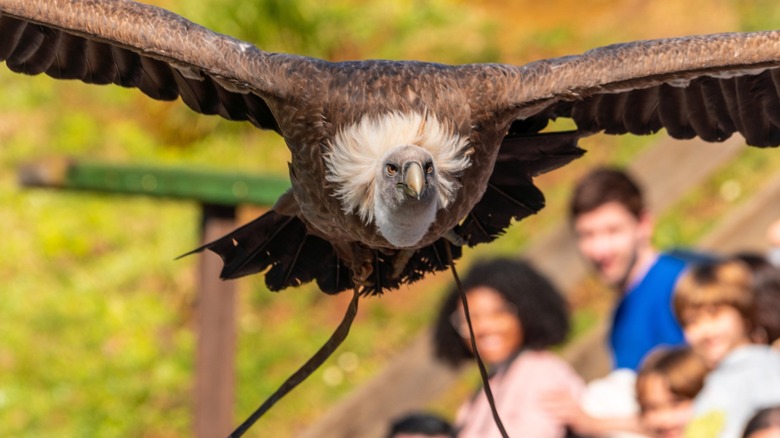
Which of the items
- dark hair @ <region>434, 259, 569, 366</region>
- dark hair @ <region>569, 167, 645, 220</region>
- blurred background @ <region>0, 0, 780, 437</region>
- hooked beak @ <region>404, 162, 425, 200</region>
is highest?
blurred background @ <region>0, 0, 780, 437</region>

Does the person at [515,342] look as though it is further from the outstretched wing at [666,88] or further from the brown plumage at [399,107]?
the outstretched wing at [666,88]

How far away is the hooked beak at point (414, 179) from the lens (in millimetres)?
3670

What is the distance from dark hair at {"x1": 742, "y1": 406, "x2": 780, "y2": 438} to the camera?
13.0ft

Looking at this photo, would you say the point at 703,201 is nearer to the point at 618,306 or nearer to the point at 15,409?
the point at 618,306

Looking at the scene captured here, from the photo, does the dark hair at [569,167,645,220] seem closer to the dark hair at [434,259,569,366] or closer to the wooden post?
the dark hair at [434,259,569,366]

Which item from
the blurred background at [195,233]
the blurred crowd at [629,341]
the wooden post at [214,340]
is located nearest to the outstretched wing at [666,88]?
the blurred crowd at [629,341]

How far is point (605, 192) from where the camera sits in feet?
18.0

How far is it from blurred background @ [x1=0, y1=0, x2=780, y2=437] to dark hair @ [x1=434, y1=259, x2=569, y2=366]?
5.14 feet

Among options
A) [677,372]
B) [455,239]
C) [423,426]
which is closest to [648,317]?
[677,372]

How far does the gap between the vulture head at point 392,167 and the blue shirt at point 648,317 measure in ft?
5.82

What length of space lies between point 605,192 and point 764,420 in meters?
1.69

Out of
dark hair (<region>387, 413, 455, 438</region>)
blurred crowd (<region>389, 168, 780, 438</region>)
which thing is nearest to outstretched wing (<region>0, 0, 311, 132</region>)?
blurred crowd (<region>389, 168, 780, 438</region>)

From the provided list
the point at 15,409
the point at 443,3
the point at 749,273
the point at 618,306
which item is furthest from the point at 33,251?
the point at 749,273

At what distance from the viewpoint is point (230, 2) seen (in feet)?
34.2
